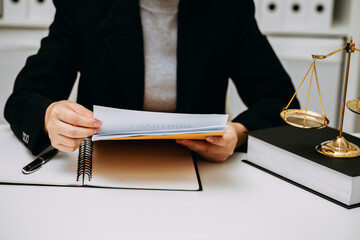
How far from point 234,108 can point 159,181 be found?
4.96ft

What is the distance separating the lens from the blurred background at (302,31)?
1.88 metres

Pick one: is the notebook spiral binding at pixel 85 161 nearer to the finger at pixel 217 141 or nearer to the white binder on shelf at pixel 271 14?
the finger at pixel 217 141

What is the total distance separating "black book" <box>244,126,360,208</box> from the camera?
0.65m

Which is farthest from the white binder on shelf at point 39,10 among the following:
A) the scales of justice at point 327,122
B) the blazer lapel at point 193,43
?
the scales of justice at point 327,122

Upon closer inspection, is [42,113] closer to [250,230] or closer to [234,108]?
[250,230]

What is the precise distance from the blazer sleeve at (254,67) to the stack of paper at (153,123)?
0.49 m

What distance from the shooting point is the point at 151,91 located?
1.21 m

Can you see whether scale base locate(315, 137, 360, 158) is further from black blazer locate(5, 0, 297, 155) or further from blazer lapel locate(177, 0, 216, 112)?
blazer lapel locate(177, 0, 216, 112)

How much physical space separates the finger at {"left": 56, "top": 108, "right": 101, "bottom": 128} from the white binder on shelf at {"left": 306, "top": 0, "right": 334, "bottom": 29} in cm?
153

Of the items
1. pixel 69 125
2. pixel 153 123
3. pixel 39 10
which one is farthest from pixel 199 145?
pixel 39 10

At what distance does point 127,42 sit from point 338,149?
2.24ft

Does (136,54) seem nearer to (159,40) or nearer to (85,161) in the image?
(159,40)

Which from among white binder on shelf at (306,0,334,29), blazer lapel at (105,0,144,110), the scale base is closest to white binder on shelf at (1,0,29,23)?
blazer lapel at (105,0,144,110)

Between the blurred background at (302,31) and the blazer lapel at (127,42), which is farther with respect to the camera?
the blurred background at (302,31)
